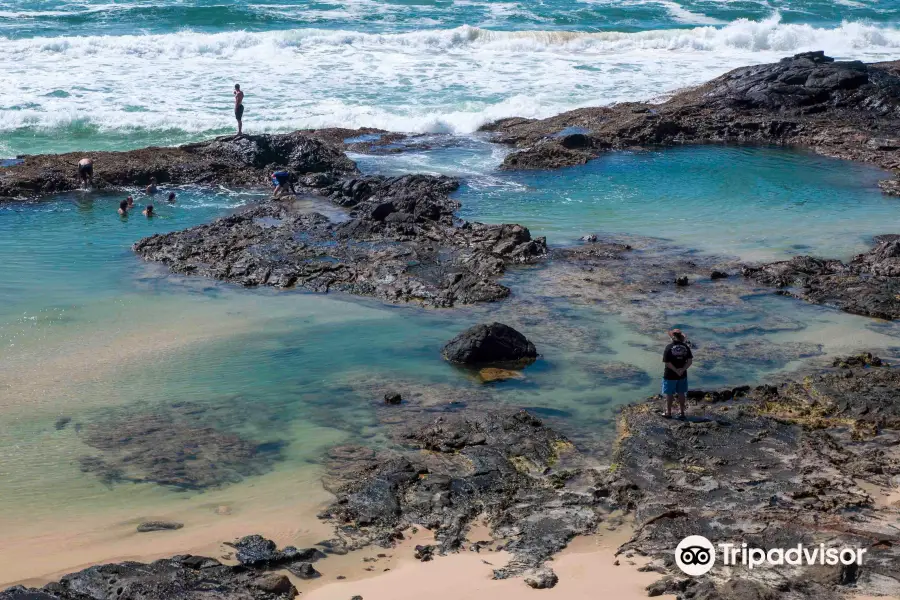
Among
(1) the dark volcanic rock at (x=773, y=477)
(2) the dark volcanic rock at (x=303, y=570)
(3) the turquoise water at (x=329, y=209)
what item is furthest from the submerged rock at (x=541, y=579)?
(3) the turquoise water at (x=329, y=209)

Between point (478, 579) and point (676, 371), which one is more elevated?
point (676, 371)

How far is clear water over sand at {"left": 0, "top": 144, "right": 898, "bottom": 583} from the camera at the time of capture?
1020 centimetres

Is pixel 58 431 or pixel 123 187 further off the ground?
pixel 123 187

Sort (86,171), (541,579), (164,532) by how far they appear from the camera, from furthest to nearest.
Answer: (86,171) → (164,532) → (541,579)

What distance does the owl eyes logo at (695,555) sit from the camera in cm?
796

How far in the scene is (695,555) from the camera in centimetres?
816

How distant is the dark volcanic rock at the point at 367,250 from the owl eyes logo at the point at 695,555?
7552 millimetres

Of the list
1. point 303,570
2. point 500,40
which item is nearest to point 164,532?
point 303,570

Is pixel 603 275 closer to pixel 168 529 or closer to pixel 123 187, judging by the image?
pixel 168 529

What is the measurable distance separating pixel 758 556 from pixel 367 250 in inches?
430

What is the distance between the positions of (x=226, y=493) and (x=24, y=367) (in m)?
4.84

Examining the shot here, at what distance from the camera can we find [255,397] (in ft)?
39.9

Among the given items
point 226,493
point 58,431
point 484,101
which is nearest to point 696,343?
point 226,493

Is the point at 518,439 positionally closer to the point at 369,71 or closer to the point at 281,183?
the point at 281,183
